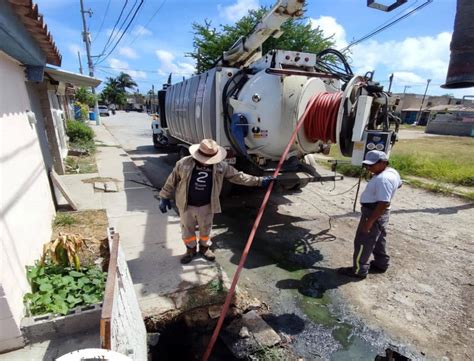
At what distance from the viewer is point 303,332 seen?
3172 millimetres

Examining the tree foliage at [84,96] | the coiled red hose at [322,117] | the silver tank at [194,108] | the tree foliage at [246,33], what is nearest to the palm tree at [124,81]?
the tree foliage at [84,96]

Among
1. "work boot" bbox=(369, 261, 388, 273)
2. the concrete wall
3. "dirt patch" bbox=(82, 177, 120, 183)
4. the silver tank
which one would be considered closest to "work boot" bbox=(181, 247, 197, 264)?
the concrete wall

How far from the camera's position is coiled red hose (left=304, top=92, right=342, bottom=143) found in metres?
4.39

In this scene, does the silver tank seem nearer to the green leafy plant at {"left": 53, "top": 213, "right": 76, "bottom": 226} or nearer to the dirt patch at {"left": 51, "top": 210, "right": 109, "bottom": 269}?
the dirt patch at {"left": 51, "top": 210, "right": 109, "bottom": 269}

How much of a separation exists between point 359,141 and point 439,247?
2677 mm

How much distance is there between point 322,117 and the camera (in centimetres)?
455

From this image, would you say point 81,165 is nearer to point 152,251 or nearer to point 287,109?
point 152,251

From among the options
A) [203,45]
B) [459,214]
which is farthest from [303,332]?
[203,45]

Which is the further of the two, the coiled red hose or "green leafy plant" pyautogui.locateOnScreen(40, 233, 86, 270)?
the coiled red hose

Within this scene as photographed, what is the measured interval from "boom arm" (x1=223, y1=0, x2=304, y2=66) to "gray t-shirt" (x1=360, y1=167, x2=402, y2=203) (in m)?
3.16

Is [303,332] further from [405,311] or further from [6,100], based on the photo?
[6,100]

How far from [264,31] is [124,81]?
68461 millimetres

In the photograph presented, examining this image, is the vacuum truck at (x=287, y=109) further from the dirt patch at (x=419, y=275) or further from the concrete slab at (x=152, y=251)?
the concrete slab at (x=152, y=251)

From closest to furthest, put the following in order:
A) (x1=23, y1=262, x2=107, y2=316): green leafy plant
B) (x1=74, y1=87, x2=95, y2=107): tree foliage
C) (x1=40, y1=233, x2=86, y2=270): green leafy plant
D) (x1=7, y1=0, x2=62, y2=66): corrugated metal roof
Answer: (x1=7, y1=0, x2=62, y2=66): corrugated metal roof
(x1=23, y1=262, x2=107, y2=316): green leafy plant
(x1=40, y1=233, x2=86, y2=270): green leafy plant
(x1=74, y1=87, x2=95, y2=107): tree foliage
